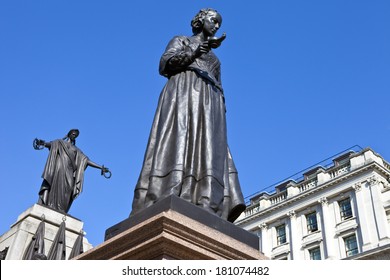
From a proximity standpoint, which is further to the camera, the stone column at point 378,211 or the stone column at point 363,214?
the stone column at point 363,214

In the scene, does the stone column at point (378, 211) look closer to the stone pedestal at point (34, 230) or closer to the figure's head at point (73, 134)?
the figure's head at point (73, 134)

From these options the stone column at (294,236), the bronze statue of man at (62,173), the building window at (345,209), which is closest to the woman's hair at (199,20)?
the bronze statue of man at (62,173)

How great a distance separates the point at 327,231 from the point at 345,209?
7.77 ft

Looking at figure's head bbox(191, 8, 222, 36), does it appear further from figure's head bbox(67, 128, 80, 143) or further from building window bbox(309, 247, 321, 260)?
building window bbox(309, 247, 321, 260)

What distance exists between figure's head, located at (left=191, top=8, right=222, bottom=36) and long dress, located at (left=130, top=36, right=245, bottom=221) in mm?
311

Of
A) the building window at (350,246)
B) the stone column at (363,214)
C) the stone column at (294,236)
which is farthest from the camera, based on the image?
the stone column at (294,236)

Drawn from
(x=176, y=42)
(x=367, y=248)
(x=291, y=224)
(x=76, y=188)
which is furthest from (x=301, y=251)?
(x=176, y=42)

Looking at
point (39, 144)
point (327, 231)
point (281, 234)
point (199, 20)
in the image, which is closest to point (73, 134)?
point (39, 144)

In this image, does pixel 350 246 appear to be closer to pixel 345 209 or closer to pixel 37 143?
pixel 345 209

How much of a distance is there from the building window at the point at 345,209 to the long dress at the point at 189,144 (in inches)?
1330

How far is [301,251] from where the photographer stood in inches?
1517

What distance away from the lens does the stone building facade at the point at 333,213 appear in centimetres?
3466

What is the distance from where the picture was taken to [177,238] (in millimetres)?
3828
